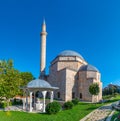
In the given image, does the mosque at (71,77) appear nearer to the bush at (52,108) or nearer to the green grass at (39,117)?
the bush at (52,108)

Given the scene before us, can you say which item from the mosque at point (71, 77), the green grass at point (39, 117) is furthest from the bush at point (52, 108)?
the mosque at point (71, 77)

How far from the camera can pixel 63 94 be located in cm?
3331

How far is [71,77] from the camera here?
34.4m

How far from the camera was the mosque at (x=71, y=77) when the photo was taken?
3362 centimetres

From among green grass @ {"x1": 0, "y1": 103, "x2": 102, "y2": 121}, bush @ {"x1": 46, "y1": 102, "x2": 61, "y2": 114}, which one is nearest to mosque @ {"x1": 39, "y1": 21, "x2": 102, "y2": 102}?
bush @ {"x1": 46, "y1": 102, "x2": 61, "y2": 114}

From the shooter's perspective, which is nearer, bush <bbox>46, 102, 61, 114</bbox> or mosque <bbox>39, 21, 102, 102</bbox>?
bush <bbox>46, 102, 61, 114</bbox>

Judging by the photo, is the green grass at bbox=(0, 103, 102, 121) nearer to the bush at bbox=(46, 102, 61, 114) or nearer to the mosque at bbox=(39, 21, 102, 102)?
the bush at bbox=(46, 102, 61, 114)

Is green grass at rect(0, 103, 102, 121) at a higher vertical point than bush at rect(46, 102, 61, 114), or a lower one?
lower

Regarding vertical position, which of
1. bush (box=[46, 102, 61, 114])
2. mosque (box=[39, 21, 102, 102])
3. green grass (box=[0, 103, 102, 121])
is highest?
mosque (box=[39, 21, 102, 102])

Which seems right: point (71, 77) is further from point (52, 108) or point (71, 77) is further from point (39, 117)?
point (39, 117)

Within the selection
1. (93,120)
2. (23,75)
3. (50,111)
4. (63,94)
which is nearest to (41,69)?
(23,75)

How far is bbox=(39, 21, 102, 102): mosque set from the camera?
33625 millimetres

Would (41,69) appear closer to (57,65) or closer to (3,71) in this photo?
(57,65)

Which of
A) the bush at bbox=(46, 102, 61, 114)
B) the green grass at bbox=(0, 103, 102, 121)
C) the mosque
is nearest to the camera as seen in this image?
the green grass at bbox=(0, 103, 102, 121)
